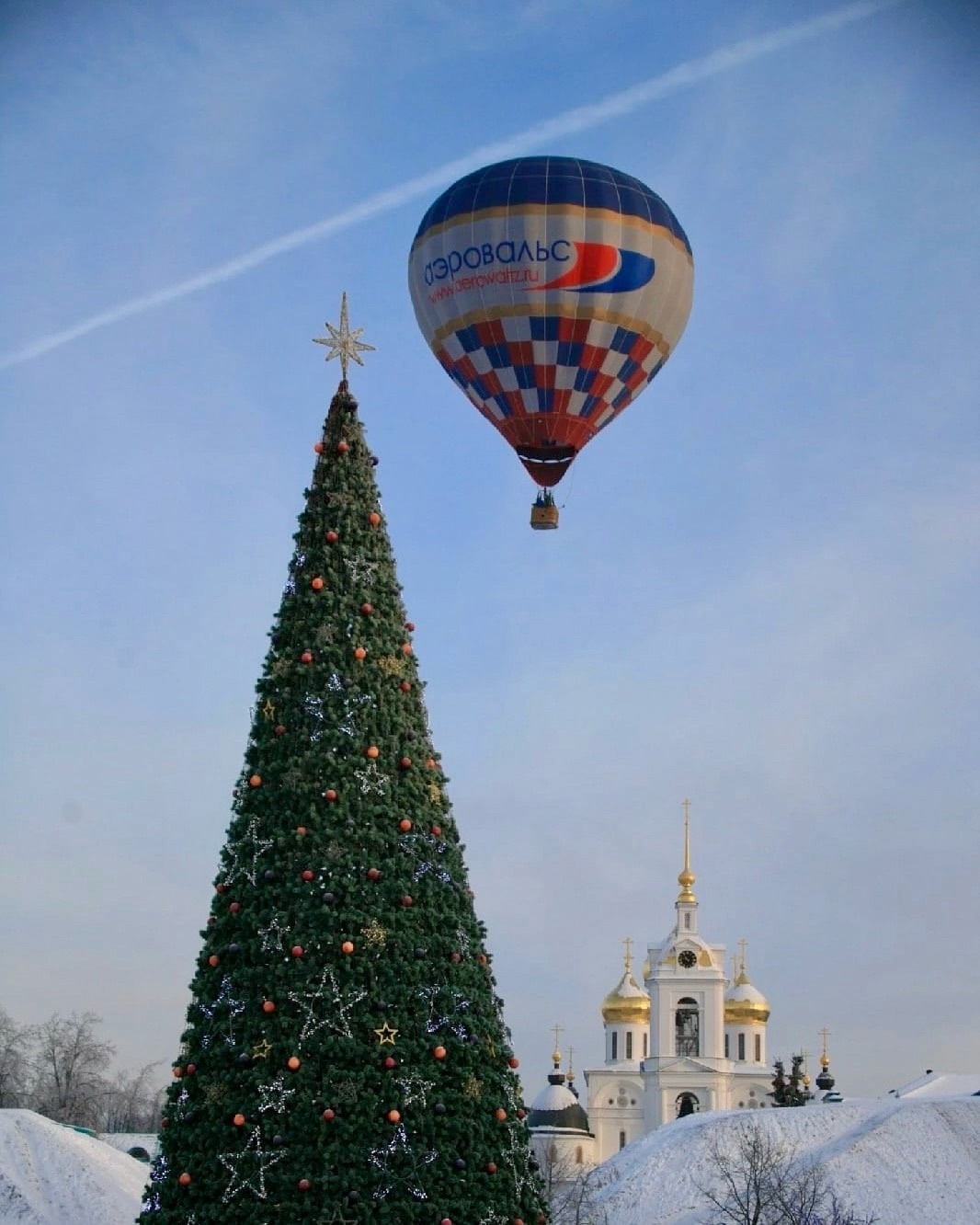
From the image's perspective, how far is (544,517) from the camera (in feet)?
79.1

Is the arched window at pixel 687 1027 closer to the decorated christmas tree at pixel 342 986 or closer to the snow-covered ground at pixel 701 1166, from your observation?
the snow-covered ground at pixel 701 1166

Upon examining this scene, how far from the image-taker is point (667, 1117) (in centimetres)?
7288

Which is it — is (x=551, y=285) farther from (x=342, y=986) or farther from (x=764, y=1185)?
(x=764, y=1185)

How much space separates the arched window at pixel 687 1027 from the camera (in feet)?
246

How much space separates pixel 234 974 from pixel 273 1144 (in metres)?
1.26

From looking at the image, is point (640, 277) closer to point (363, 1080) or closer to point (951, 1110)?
point (363, 1080)

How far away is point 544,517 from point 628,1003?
56.7m

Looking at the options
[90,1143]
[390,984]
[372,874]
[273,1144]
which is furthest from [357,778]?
[90,1143]

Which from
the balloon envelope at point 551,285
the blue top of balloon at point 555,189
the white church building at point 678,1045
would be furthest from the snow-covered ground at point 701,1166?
the white church building at point 678,1045

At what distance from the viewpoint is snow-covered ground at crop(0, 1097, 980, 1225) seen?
76.8 feet

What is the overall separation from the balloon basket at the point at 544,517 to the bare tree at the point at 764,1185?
10563mm

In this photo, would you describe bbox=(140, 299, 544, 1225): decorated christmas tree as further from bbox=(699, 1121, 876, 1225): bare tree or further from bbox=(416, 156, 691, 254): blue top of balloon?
bbox=(699, 1121, 876, 1225): bare tree

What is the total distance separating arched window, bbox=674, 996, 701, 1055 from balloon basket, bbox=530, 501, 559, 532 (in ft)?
178

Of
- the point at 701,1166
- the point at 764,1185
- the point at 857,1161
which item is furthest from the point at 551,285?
the point at 701,1166
